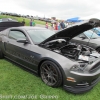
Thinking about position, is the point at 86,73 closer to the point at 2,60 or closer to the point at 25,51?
the point at 25,51

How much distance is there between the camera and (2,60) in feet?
16.3

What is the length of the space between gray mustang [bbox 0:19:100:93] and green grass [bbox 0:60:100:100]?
0.19 meters

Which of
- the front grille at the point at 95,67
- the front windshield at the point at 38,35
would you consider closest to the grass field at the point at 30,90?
the front grille at the point at 95,67

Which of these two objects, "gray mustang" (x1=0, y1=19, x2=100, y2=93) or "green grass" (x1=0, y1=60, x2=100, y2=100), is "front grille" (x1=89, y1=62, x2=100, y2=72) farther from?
"green grass" (x1=0, y1=60, x2=100, y2=100)

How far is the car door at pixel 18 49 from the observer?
3.69 metres

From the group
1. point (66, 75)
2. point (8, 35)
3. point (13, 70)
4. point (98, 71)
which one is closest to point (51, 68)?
point (66, 75)

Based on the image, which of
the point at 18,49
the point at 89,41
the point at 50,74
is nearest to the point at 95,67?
the point at 50,74

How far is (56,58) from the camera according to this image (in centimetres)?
305

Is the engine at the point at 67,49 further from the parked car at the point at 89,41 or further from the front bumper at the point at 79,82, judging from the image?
the parked car at the point at 89,41

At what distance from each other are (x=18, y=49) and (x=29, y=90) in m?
1.38

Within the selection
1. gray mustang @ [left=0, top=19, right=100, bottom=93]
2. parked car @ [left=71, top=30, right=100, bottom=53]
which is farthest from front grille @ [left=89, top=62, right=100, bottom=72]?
parked car @ [left=71, top=30, right=100, bottom=53]

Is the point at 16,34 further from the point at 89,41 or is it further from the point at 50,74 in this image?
the point at 89,41

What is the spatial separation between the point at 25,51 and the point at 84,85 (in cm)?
183

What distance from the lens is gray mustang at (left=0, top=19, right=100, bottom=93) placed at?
2.88m
